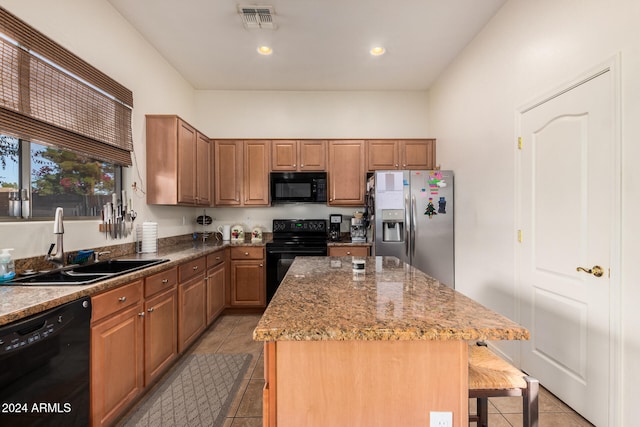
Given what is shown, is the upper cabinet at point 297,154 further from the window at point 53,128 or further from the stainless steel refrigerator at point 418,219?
the window at point 53,128

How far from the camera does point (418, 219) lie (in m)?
3.38

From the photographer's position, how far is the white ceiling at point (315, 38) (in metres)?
2.52

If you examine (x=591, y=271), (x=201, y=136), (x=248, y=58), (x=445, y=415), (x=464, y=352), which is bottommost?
(x=445, y=415)

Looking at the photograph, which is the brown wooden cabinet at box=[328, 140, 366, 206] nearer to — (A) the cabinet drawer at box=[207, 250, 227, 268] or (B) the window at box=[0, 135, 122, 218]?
(A) the cabinet drawer at box=[207, 250, 227, 268]

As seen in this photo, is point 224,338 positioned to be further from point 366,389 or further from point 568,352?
point 568,352

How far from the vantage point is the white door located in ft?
5.41

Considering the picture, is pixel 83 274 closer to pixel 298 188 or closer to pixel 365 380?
pixel 365 380

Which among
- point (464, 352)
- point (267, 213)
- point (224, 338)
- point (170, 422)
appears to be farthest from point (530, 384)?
point (267, 213)

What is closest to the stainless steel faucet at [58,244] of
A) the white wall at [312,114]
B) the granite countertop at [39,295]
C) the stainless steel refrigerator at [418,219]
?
the granite countertop at [39,295]

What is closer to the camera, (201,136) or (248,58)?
(248,58)

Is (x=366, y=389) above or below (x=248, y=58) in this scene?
below

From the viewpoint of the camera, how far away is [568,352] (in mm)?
1877

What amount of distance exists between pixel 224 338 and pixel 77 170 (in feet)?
6.66

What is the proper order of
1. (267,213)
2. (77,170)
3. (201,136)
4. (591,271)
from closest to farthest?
(591,271), (77,170), (201,136), (267,213)
